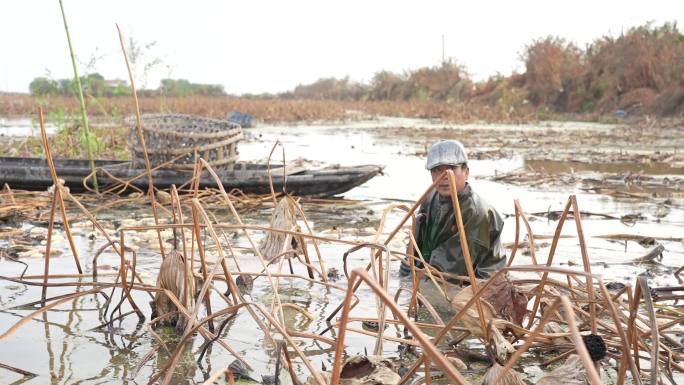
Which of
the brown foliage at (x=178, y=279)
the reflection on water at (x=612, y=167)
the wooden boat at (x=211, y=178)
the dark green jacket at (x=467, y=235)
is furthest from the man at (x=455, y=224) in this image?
the reflection on water at (x=612, y=167)

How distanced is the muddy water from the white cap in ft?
2.32

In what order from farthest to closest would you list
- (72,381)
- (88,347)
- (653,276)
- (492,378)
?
1. (653,276)
2. (88,347)
3. (72,381)
4. (492,378)

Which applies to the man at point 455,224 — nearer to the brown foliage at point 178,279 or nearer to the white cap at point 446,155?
the white cap at point 446,155

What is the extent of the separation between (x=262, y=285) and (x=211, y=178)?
342cm

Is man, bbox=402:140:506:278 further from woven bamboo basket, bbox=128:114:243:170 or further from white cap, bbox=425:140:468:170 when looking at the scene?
woven bamboo basket, bbox=128:114:243:170

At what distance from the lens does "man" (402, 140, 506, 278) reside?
11.9 ft

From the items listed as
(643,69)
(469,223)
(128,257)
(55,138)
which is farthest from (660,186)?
(643,69)

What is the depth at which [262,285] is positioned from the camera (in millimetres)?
3893

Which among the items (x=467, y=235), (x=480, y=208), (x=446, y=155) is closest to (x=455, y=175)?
(x=446, y=155)

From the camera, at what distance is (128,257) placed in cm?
448

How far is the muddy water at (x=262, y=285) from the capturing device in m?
2.55

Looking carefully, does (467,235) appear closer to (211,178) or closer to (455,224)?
(455,224)

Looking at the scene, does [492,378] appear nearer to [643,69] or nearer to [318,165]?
[318,165]

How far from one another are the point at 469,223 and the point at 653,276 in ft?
3.80
